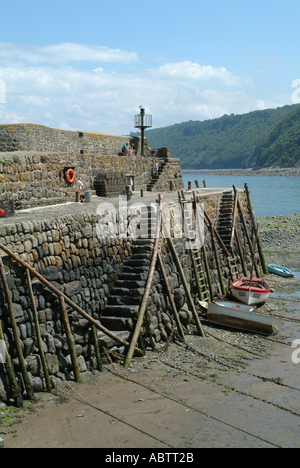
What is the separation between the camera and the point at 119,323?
12281mm

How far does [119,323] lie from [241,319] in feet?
15.8

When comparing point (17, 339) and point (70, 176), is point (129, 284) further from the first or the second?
point (70, 176)

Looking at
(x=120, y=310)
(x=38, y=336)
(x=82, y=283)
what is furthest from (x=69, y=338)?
(x=120, y=310)

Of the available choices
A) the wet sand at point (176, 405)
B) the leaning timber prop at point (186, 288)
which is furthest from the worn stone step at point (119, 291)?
the leaning timber prop at point (186, 288)

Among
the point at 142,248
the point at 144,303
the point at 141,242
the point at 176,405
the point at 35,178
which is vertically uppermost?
the point at 35,178

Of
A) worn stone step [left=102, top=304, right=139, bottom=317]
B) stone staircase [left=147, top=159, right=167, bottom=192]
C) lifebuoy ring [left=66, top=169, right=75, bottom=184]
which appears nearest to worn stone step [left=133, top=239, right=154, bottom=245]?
worn stone step [left=102, top=304, right=139, bottom=317]

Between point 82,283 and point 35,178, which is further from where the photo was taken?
point 35,178

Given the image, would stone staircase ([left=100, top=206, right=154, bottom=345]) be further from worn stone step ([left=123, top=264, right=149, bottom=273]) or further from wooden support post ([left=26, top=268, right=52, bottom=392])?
wooden support post ([left=26, top=268, right=52, bottom=392])

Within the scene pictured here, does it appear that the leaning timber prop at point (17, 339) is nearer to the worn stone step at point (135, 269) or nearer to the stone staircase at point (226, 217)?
the worn stone step at point (135, 269)

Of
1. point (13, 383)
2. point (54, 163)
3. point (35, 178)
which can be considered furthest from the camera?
point (54, 163)

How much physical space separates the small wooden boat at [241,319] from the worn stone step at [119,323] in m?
4.33

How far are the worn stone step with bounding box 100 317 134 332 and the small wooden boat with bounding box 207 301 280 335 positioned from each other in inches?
170

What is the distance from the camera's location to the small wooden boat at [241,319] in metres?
14.9

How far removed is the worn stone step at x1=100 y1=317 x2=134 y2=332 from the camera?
1227 centimetres
